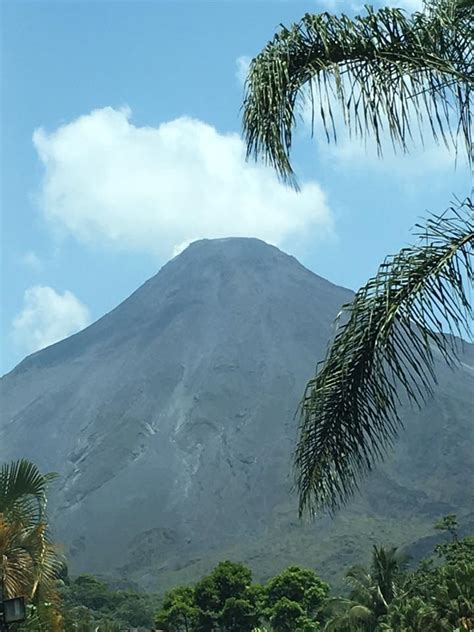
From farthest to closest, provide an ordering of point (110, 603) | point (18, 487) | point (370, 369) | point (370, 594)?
point (110, 603) < point (370, 594) < point (18, 487) < point (370, 369)

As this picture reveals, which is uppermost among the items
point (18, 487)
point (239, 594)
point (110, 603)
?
point (18, 487)

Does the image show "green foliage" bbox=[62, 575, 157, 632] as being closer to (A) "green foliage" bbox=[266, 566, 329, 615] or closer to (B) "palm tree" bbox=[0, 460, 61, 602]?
(A) "green foliage" bbox=[266, 566, 329, 615]

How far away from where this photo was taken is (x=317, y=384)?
5.43 meters

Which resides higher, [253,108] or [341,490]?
[253,108]

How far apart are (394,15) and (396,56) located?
0.27 meters

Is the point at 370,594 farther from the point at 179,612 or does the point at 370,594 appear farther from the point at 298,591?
the point at 179,612

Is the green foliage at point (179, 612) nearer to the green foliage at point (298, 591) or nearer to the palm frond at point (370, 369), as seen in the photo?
the green foliage at point (298, 591)

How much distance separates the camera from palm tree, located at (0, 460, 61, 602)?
1116cm

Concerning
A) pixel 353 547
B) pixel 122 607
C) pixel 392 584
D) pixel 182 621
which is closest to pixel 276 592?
pixel 182 621

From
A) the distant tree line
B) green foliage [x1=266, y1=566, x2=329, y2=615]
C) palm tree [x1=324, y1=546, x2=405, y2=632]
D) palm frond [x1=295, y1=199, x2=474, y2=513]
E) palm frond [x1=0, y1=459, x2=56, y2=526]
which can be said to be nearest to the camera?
palm frond [x1=295, y1=199, x2=474, y2=513]

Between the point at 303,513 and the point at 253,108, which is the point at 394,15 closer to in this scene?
the point at 253,108

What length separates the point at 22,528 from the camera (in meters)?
11.7

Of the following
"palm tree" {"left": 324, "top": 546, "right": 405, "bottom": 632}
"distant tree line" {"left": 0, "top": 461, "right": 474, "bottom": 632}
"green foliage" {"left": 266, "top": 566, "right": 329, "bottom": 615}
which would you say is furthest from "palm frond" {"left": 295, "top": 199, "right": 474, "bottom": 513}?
"green foliage" {"left": 266, "top": 566, "right": 329, "bottom": 615}

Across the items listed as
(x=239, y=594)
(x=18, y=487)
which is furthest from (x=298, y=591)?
(x=18, y=487)
